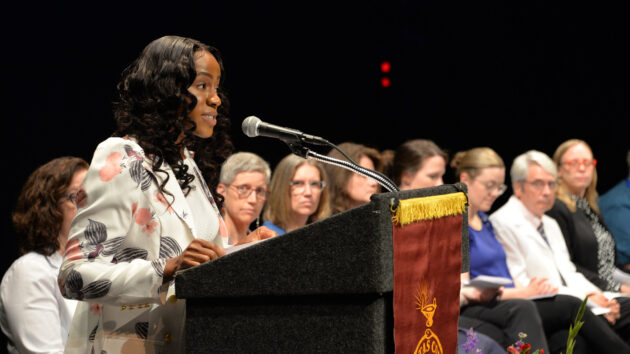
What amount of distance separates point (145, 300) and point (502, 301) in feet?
11.2

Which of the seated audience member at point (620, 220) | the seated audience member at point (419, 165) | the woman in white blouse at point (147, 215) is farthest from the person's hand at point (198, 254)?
the seated audience member at point (620, 220)

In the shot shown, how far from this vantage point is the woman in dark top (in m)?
5.79

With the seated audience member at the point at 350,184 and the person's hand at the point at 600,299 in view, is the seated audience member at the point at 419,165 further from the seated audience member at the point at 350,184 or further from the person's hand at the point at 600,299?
the person's hand at the point at 600,299

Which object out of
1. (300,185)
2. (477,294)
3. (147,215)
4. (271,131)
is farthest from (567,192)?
(147,215)

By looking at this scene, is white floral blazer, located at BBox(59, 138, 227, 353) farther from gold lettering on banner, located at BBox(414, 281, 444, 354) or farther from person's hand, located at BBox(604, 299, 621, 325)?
person's hand, located at BBox(604, 299, 621, 325)

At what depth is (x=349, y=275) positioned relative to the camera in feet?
4.93

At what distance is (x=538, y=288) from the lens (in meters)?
5.00

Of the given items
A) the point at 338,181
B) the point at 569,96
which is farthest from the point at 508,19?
the point at 338,181

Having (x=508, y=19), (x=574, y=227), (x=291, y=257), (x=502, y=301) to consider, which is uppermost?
(x=508, y=19)

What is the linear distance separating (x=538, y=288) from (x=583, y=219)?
115cm

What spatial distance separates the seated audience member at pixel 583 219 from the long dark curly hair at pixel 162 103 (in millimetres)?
4295

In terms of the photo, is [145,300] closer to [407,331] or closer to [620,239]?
[407,331]

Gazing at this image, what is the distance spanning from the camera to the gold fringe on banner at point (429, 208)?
1.60 meters

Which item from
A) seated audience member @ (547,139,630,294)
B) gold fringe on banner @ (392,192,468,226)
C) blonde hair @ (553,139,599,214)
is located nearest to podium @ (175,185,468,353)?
gold fringe on banner @ (392,192,468,226)
